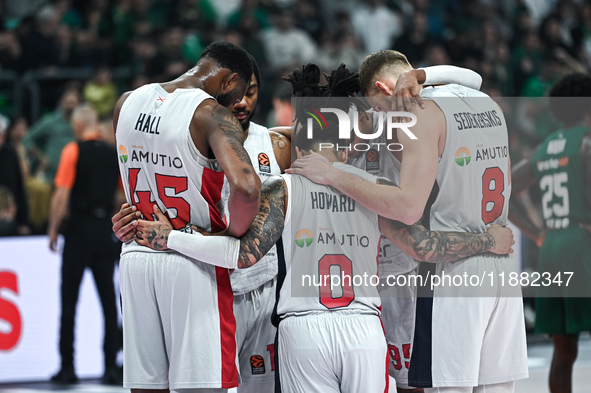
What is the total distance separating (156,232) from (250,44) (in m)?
8.41

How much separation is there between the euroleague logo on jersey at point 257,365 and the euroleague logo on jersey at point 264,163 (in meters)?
1.08

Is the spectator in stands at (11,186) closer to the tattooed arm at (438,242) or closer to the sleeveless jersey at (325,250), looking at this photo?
the sleeveless jersey at (325,250)

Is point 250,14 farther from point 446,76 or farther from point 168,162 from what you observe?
point 168,162

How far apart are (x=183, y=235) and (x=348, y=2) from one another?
36.7 feet

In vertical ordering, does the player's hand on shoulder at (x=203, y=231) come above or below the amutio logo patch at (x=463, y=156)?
below

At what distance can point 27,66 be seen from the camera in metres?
11.1

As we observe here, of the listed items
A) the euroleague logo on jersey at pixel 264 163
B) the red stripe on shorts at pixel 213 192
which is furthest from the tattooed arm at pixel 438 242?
the euroleague logo on jersey at pixel 264 163

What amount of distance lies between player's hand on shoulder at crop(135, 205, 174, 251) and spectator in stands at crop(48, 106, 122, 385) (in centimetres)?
399

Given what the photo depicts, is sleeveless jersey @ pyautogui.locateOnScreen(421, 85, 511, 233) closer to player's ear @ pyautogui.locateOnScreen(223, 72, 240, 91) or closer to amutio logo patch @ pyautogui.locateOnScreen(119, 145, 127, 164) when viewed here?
player's ear @ pyautogui.locateOnScreen(223, 72, 240, 91)

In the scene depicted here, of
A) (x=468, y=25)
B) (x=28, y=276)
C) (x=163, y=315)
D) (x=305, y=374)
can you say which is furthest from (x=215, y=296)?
(x=468, y=25)

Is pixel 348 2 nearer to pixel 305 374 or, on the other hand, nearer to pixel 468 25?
pixel 468 25

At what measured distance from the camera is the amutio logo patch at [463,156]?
3.54 m

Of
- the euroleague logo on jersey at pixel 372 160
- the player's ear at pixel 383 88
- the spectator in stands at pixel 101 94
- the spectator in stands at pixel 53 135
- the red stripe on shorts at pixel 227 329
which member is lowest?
the red stripe on shorts at pixel 227 329

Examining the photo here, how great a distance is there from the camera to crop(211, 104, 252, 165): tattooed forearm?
3.31m
